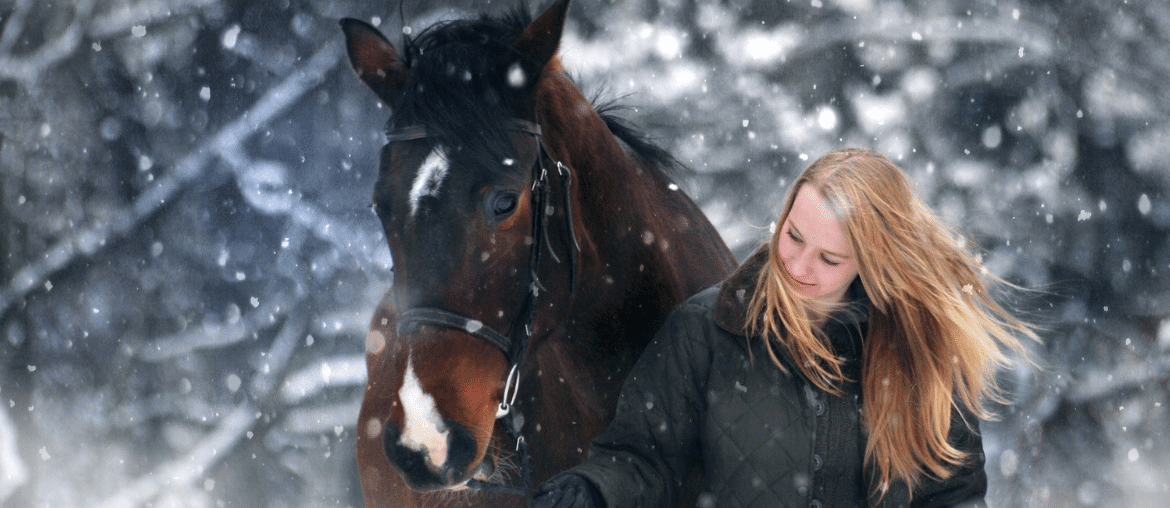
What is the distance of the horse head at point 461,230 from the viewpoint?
4.17ft

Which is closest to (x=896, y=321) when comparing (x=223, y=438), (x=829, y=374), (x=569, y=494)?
(x=829, y=374)

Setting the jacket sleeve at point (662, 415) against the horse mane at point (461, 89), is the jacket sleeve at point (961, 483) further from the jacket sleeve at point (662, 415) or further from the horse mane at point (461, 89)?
the horse mane at point (461, 89)

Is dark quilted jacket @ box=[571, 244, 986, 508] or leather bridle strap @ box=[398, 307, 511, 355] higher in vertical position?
leather bridle strap @ box=[398, 307, 511, 355]

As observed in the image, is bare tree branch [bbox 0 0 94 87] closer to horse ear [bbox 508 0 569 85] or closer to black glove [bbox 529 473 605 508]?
horse ear [bbox 508 0 569 85]

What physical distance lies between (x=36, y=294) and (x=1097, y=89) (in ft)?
15.0

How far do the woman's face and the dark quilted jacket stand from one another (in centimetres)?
10

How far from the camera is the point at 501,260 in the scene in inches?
55.2

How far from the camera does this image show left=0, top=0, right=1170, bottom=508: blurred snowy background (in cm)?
294

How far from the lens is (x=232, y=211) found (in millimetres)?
3221

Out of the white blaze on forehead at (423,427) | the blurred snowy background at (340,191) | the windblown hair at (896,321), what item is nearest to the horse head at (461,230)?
the white blaze on forehead at (423,427)

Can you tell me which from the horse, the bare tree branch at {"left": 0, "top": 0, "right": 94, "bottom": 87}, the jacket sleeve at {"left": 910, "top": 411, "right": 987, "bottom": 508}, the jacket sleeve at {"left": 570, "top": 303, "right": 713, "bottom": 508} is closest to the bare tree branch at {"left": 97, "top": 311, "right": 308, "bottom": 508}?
the bare tree branch at {"left": 0, "top": 0, "right": 94, "bottom": 87}

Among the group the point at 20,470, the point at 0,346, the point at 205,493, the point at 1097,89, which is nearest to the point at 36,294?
the point at 0,346

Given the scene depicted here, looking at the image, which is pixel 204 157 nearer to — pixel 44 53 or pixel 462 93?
pixel 44 53

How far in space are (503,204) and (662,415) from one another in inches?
19.4
